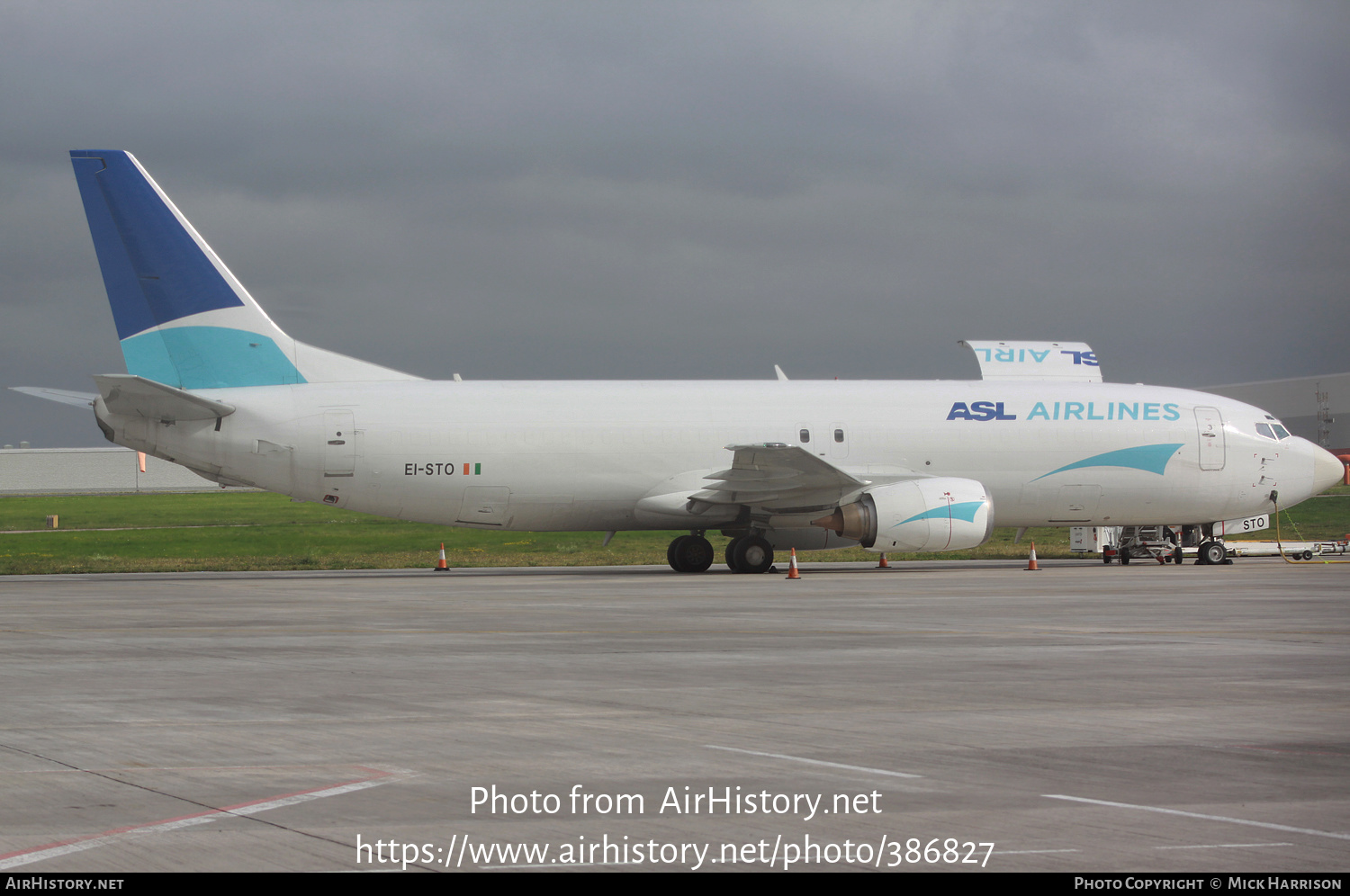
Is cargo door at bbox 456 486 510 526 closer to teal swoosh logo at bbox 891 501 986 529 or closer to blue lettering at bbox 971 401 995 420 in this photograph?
teal swoosh logo at bbox 891 501 986 529

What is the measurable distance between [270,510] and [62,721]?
71.8 metres

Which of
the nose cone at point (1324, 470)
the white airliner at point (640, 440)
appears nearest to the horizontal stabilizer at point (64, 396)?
the white airliner at point (640, 440)

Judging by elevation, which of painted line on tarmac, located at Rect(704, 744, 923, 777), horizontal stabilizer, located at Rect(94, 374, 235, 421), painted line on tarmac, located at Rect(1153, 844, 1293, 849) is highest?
horizontal stabilizer, located at Rect(94, 374, 235, 421)

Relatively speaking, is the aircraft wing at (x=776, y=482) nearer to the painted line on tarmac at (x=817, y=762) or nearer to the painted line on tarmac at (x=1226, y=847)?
the painted line on tarmac at (x=817, y=762)

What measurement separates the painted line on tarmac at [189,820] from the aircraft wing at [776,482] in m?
20.1

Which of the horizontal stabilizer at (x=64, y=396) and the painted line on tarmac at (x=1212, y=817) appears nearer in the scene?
the painted line on tarmac at (x=1212, y=817)

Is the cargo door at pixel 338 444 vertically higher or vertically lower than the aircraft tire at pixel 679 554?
higher

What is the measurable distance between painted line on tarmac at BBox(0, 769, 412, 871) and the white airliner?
2009 centimetres

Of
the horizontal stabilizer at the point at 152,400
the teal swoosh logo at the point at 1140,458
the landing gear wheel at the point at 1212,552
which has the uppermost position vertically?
the horizontal stabilizer at the point at 152,400

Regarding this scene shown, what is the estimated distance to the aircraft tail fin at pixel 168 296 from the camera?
2789 centimetres

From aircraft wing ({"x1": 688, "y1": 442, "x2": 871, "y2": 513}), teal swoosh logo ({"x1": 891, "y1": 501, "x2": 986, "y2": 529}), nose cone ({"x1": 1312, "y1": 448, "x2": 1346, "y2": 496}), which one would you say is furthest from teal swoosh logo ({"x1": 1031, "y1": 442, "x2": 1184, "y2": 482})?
aircraft wing ({"x1": 688, "y1": 442, "x2": 871, "y2": 513})

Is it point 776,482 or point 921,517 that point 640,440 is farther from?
point 921,517

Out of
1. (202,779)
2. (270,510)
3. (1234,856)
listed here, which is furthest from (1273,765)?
(270,510)

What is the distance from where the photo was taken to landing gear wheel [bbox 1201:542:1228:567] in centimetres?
3281
